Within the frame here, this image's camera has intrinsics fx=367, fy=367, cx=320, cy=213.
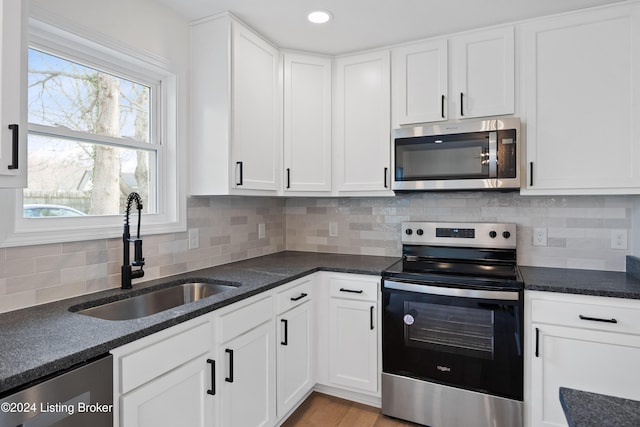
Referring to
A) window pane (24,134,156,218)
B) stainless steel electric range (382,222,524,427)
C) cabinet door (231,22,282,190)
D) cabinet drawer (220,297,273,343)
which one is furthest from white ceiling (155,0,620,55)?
cabinet drawer (220,297,273,343)

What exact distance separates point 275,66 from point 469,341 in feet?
6.99

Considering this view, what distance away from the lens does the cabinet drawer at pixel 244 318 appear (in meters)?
1.62

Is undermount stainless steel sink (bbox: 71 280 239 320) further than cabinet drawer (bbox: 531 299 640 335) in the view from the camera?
No

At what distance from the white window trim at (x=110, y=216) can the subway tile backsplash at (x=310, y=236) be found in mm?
51

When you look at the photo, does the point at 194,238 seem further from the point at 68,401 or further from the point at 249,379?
the point at 68,401

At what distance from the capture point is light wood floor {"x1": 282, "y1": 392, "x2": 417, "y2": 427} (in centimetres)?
221

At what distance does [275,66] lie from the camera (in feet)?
8.35

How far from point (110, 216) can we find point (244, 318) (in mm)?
848

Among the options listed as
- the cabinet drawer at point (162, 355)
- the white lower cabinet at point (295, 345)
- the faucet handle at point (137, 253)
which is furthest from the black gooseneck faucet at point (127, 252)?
the white lower cabinet at point (295, 345)

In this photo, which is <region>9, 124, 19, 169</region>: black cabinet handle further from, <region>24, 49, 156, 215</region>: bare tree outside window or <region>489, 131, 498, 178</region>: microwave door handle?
<region>489, 131, 498, 178</region>: microwave door handle

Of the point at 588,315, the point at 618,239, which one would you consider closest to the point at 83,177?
the point at 588,315

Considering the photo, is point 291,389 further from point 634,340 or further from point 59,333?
point 634,340

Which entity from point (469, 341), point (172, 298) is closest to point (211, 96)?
point (172, 298)

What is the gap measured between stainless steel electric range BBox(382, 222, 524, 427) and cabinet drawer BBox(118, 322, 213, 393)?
114 cm
